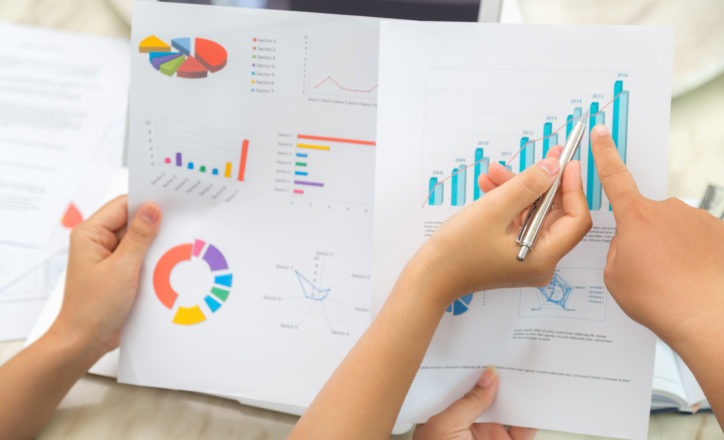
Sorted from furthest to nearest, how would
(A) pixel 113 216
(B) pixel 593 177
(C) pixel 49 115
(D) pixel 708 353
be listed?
(C) pixel 49 115 < (A) pixel 113 216 < (B) pixel 593 177 < (D) pixel 708 353

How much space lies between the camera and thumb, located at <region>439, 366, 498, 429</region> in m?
0.50

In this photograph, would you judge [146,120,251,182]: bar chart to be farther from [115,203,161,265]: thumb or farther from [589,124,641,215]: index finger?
[589,124,641,215]: index finger

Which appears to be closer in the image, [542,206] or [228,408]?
[542,206]

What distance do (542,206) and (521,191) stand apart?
0.02 metres

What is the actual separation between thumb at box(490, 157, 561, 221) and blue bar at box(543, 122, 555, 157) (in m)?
0.07

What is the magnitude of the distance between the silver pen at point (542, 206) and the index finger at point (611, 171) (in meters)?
0.01

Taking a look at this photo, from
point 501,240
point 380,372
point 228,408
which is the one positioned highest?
point 501,240

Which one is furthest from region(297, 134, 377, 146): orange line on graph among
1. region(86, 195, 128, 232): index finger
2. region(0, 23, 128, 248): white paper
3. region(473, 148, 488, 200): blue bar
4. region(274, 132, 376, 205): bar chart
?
region(0, 23, 128, 248): white paper

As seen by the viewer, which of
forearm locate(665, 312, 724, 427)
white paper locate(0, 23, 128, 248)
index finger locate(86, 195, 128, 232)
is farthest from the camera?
white paper locate(0, 23, 128, 248)

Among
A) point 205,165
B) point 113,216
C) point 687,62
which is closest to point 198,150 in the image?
point 205,165

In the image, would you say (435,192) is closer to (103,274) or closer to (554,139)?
(554,139)

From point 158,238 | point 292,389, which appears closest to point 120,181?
point 158,238

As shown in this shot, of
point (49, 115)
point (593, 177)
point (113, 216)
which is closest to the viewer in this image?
point (593, 177)

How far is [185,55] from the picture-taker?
21.3 inches
